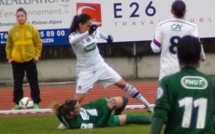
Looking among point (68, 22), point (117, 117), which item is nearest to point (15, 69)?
point (117, 117)

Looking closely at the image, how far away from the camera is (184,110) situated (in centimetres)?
612

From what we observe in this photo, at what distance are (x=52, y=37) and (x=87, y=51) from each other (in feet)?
32.9

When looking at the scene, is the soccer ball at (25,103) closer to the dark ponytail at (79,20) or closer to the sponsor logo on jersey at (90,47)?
the sponsor logo on jersey at (90,47)

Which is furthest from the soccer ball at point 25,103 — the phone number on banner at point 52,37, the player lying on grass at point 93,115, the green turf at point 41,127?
the phone number on banner at point 52,37

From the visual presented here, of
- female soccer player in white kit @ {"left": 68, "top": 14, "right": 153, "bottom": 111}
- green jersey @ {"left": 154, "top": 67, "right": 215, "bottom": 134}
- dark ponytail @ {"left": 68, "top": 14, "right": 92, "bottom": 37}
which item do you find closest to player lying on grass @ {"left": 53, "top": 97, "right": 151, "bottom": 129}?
female soccer player in white kit @ {"left": 68, "top": 14, "right": 153, "bottom": 111}

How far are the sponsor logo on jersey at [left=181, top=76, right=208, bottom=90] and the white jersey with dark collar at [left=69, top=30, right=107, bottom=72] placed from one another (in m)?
7.37

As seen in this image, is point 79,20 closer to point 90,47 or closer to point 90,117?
point 90,47

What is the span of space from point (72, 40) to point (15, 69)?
3.75 meters

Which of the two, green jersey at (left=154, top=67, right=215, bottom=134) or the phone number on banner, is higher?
green jersey at (left=154, top=67, right=215, bottom=134)

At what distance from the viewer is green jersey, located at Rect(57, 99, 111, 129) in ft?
41.1

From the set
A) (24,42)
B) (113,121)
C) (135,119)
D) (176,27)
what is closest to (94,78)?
(113,121)

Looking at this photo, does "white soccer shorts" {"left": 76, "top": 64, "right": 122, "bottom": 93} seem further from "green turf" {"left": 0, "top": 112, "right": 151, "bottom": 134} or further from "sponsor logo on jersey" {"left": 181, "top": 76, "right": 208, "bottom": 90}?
"sponsor logo on jersey" {"left": 181, "top": 76, "right": 208, "bottom": 90}

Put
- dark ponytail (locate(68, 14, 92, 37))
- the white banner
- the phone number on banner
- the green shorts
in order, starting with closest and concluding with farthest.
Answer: the green shorts < dark ponytail (locate(68, 14, 92, 37)) < the white banner < the phone number on banner

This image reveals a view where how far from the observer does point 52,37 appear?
23.8 meters
